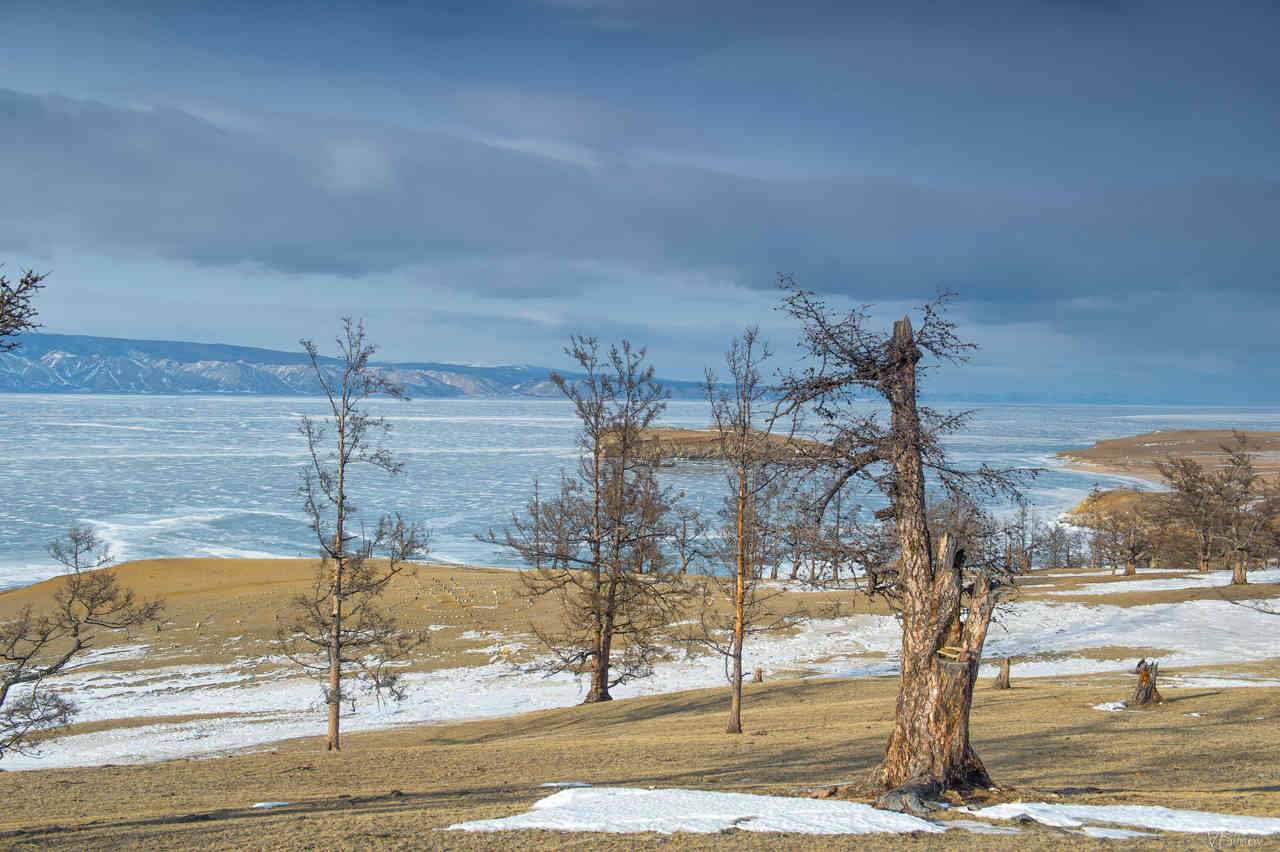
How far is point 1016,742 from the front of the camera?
14.7m

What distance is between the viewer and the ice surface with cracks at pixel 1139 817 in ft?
26.4

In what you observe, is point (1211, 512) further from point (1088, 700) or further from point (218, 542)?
point (218, 542)

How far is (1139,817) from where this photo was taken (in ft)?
27.8

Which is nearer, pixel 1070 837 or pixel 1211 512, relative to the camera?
pixel 1070 837

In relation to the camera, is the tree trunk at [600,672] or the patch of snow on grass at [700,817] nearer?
the patch of snow on grass at [700,817]

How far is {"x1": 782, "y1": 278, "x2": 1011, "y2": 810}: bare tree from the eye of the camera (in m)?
9.54

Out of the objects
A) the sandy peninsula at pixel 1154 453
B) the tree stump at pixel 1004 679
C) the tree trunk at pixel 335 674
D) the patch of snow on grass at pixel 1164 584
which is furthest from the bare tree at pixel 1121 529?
the tree trunk at pixel 335 674

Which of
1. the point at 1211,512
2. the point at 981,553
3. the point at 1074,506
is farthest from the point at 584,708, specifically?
the point at 1074,506

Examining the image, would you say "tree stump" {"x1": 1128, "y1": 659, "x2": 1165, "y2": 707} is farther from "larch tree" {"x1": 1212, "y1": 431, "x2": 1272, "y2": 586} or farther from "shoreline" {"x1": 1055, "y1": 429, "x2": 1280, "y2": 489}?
"shoreline" {"x1": 1055, "y1": 429, "x2": 1280, "y2": 489}

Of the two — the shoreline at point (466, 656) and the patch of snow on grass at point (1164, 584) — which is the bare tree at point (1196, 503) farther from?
the shoreline at point (466, 656)

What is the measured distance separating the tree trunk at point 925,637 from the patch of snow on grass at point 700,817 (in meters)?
1.04

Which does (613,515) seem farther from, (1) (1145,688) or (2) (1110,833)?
(2) (1110,833)

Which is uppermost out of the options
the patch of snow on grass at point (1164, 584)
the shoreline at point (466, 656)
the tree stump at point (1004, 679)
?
the tree stump at point (1004, 679)

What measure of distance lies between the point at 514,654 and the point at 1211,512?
38934 mm
